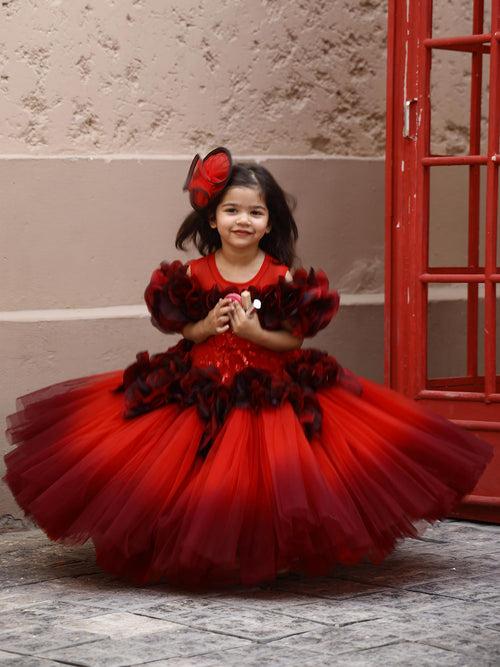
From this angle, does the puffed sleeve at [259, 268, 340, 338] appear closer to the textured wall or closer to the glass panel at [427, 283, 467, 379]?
the textured wall

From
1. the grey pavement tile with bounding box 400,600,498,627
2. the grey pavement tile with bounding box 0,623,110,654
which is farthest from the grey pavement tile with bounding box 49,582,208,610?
the grey pavement tile with bounding box 400,600,498,627

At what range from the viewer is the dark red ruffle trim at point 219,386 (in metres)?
4.14

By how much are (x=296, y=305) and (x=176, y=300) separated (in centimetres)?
38

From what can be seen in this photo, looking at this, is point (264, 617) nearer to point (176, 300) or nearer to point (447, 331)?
point (176, 300)

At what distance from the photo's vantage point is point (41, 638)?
356 cm

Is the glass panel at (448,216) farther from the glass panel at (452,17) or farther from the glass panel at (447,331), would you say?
the glass panel at (452,17)

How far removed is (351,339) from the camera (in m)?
6.02

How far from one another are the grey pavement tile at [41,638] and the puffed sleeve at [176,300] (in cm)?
108

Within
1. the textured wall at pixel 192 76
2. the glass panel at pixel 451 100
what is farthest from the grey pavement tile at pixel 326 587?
the glass panel at pixel 451 100

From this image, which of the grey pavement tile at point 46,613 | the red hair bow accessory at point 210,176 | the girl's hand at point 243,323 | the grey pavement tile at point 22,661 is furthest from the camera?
the red hair bow accessory at point 210,176

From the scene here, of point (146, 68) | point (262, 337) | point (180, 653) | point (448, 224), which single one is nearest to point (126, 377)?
point (262, 337)

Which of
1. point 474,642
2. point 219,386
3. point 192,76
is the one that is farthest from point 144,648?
point 192,76

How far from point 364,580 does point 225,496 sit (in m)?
0.63

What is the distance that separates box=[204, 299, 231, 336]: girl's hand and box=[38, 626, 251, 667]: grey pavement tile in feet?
3.29
